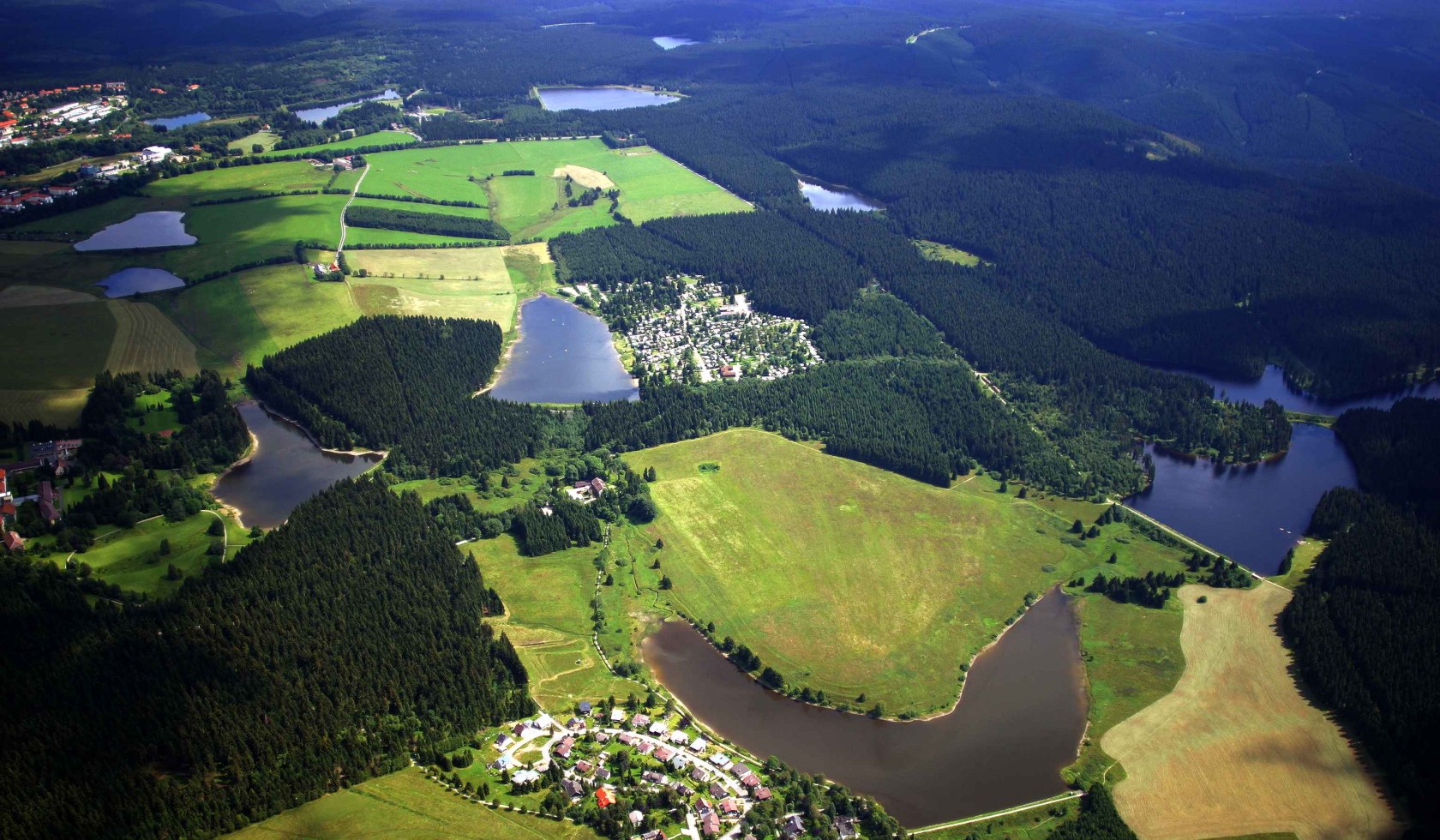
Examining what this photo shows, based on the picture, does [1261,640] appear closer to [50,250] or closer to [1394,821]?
[1394,821]

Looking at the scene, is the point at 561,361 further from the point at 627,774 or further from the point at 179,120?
the point at 179,120

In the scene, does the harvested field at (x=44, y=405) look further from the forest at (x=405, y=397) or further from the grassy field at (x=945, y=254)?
the grassy field at (x=945, y=254)

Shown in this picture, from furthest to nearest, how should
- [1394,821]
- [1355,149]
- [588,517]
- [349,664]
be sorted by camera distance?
[1355,149] → [588,517] → [349,664] → [1394,821]

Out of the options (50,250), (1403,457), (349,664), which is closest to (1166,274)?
(1403,457)

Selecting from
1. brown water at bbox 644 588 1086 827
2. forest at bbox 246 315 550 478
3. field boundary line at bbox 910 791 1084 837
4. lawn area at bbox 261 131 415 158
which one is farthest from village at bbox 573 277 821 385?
lawn area at bbox 261 131 415 158

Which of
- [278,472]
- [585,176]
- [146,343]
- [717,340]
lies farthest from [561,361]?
[585,176]
